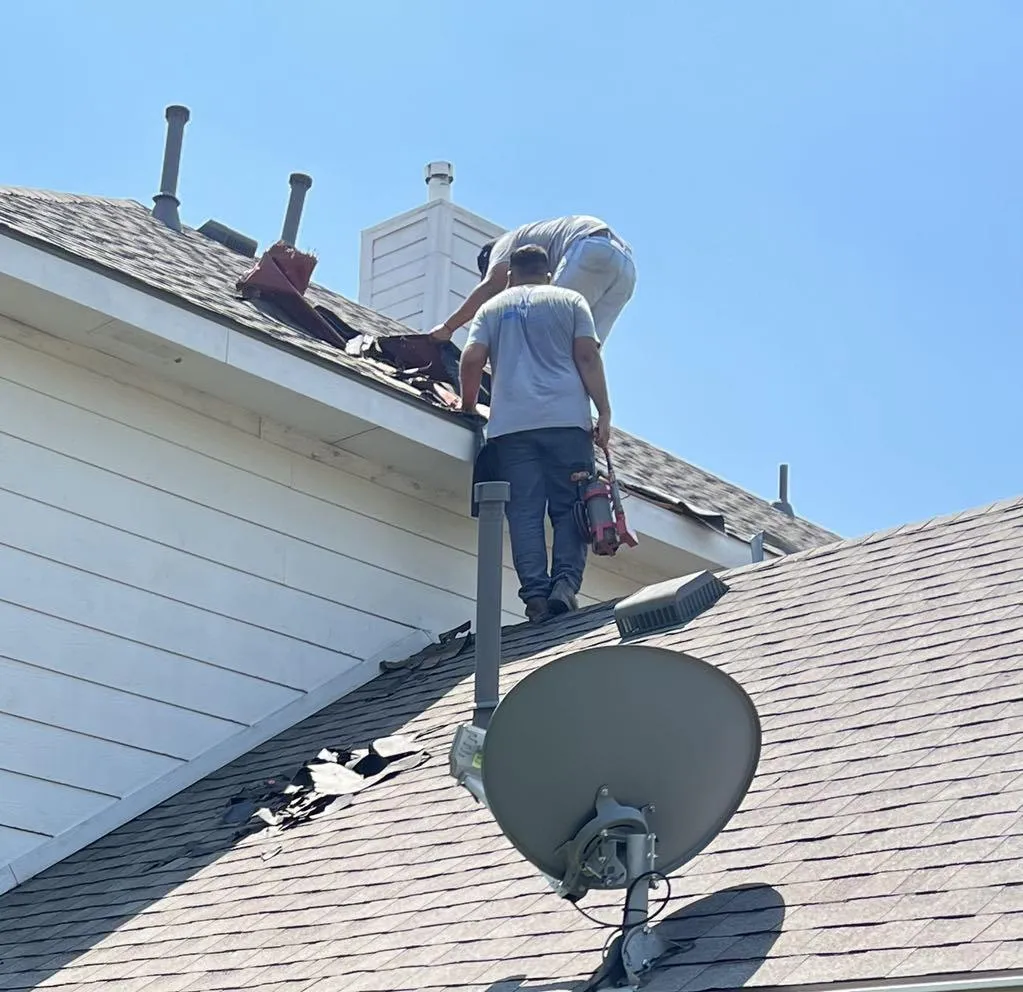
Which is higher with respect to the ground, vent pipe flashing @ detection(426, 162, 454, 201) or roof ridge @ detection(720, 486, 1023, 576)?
vent pipe flashing @ detection(426, 162, 454, 201)

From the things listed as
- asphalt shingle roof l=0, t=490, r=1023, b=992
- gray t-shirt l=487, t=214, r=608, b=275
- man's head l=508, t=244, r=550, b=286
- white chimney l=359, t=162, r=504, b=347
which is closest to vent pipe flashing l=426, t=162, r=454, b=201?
white chimney l=359, t=162, r=504, b=347

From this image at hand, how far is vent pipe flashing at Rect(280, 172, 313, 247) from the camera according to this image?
1352 centimetres

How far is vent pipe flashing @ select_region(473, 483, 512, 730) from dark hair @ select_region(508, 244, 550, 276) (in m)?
2.77

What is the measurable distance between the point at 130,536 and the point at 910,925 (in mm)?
4854

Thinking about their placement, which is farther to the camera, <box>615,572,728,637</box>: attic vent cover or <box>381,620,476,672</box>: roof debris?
<box>381,620,476,672</box>: roof debris

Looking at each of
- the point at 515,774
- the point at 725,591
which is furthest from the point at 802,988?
the point at 725,591

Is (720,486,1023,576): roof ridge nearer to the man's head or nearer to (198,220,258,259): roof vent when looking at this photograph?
the man's head

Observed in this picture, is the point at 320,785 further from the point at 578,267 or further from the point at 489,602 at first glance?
the point at 578,267

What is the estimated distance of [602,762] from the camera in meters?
4.55

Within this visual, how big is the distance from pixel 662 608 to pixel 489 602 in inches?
62.8

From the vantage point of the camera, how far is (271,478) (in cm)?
857

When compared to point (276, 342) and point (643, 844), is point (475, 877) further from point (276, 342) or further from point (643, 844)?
point (276, 342)

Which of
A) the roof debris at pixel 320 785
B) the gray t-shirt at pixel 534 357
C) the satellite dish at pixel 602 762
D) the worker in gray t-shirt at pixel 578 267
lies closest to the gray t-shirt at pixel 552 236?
the worker in gray t-shirt at pixel 578 267

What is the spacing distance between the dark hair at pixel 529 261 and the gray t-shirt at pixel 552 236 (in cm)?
74
